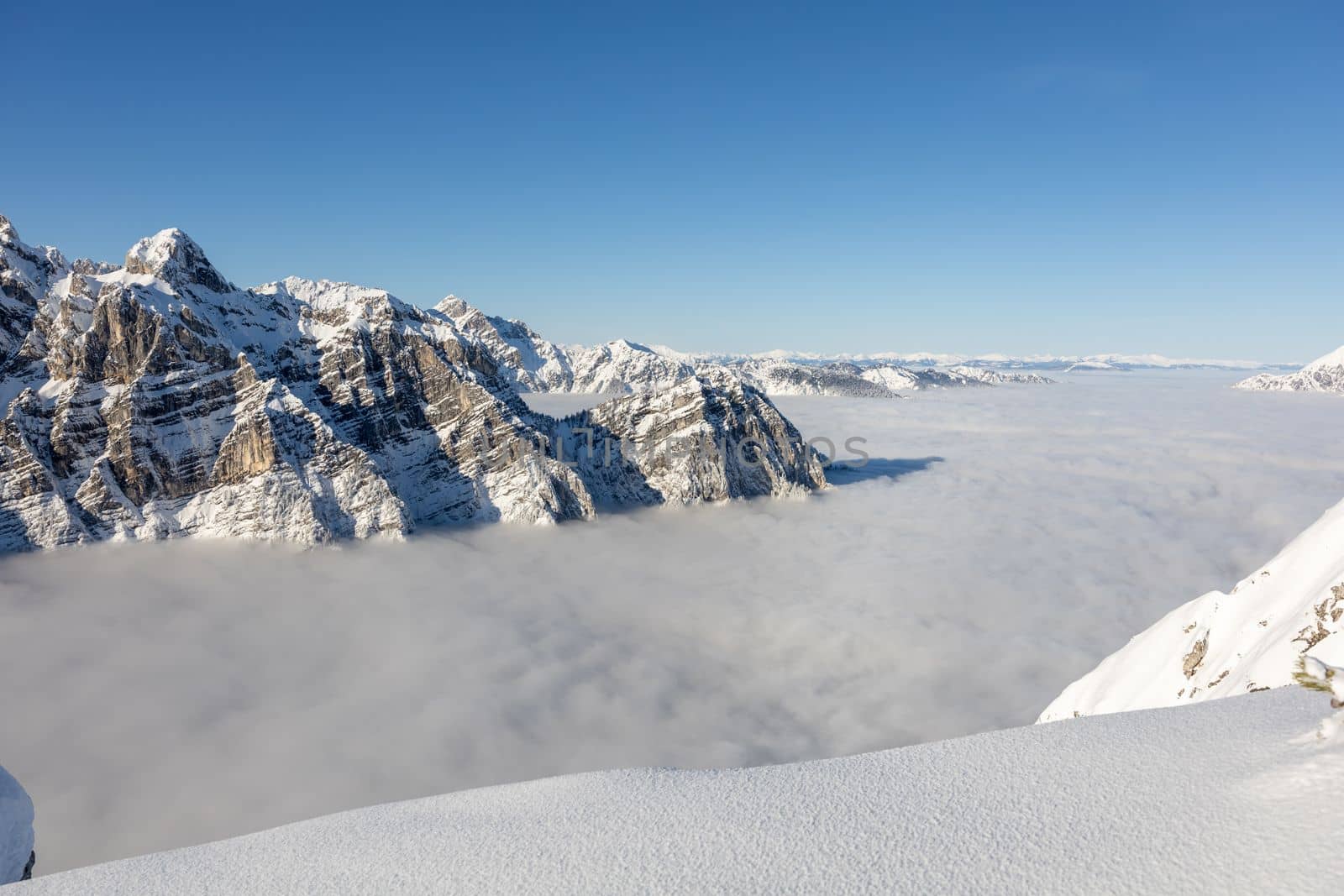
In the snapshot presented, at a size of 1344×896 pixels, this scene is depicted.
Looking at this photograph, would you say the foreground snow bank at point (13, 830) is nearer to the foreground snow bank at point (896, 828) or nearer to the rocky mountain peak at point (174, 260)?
the foreground snow bank at point (896, 828)

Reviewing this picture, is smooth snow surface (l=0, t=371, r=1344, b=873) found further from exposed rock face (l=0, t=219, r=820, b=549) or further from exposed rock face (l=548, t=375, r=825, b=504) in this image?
exposed rock face (l=548, t=375, r=825, b=504)

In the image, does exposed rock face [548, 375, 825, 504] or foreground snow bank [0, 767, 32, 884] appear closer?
foreground snow bank [0, 767, 32, 884]

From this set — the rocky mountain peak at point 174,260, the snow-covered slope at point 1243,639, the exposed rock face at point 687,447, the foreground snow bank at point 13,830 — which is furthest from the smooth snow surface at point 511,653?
the rocky mountain peak at point 174,260

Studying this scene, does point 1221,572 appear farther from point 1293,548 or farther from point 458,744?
point 458,744

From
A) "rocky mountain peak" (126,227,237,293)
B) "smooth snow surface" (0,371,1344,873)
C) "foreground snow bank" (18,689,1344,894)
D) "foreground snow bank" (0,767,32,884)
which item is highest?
"rocky mountain peak" (126,227,237,293)

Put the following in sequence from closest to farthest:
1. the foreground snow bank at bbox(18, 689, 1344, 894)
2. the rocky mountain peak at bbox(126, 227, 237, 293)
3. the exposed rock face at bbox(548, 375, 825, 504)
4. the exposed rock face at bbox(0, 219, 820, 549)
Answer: the foreground snow bank at bbox(18, 689, 1344, 894)
the exposed rock face at bbox(0, 219, 820, 549)
the rocky mountain peak at bbox(126, 227, 237, 293)
the exposed rock face at bbox(548, 375, 825, 504)

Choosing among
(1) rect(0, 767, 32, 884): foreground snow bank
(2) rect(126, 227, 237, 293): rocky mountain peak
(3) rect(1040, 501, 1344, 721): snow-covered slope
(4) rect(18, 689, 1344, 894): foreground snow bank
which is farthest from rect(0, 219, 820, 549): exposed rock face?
(4) rect(18, 689, 1344, 894): foreground snow bank
